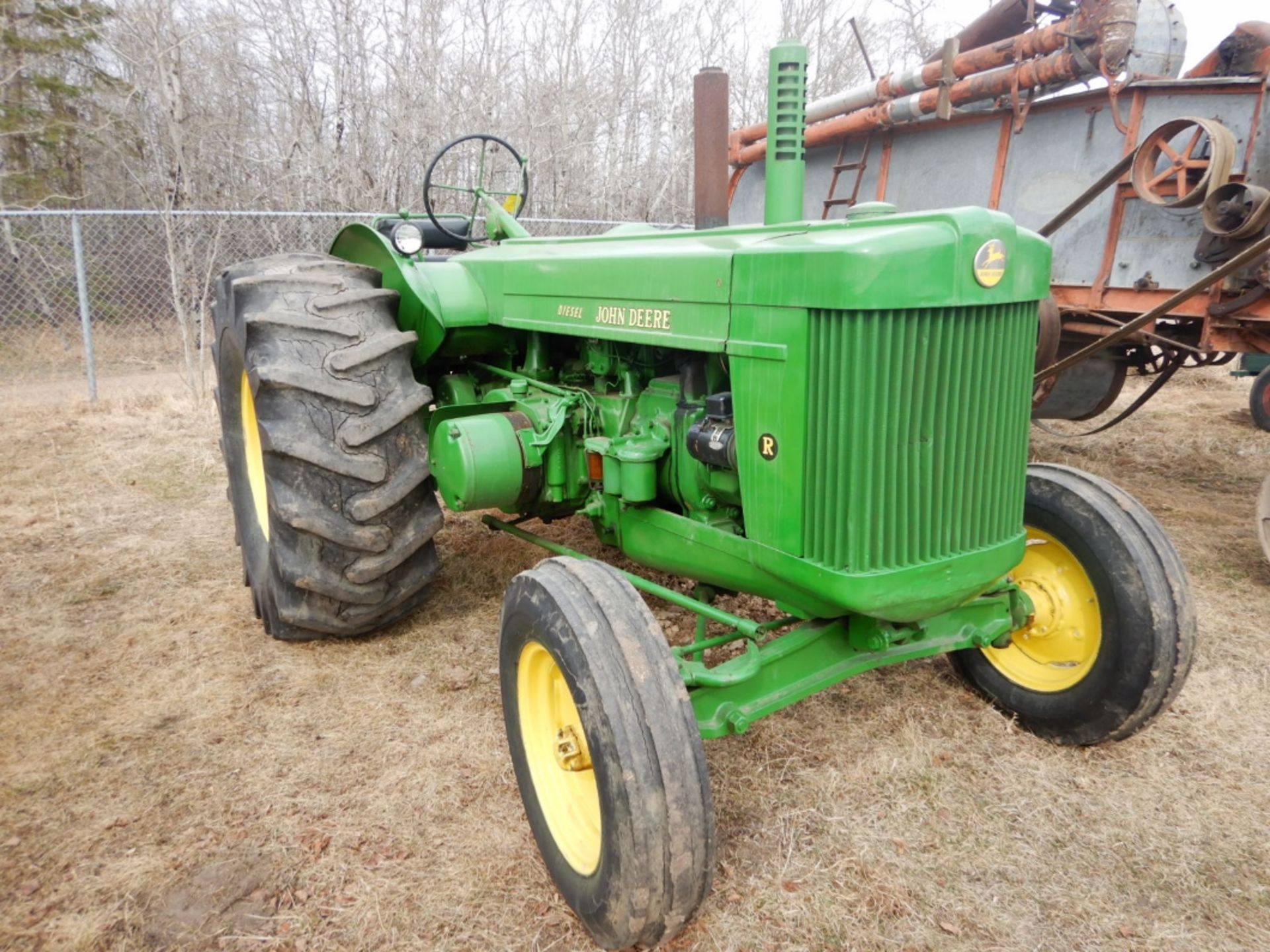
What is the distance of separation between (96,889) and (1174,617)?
111 inches

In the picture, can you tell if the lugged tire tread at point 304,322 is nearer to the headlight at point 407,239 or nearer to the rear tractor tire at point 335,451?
the rear tractor tire at point 335,451

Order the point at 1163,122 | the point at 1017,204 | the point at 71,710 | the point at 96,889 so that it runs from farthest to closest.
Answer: the point at 1017,204, the point at 1163,122, the point at 71,710, the point at 96,889

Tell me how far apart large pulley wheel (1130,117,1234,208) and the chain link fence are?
223 inches

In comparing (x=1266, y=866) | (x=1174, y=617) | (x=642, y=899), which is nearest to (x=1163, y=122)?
(x=1174, y=617)

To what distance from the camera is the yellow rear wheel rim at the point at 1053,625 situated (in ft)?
8.58

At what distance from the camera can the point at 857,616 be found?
2.32 m

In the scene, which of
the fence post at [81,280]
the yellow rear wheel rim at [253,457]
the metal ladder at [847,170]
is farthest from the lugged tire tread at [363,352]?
the fence post at [81,280]

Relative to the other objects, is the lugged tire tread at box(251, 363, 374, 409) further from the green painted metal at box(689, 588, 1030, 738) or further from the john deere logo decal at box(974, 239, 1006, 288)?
the john deere logo decal at box(974, 239, 1006, 288)

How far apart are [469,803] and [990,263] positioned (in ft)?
6.20

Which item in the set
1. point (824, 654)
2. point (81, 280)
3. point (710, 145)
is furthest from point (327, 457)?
point (81, 280)

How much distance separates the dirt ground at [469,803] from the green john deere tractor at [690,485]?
21 cm

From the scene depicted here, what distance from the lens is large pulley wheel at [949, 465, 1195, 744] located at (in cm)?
243

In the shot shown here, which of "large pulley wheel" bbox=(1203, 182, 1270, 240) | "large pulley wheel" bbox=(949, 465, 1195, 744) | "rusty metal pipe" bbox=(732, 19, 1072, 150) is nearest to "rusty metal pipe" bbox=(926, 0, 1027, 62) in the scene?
"rusty metal pipe" bbox=(732, 19, 1072, 150)

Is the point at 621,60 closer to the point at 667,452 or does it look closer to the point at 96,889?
the point at 667,452
